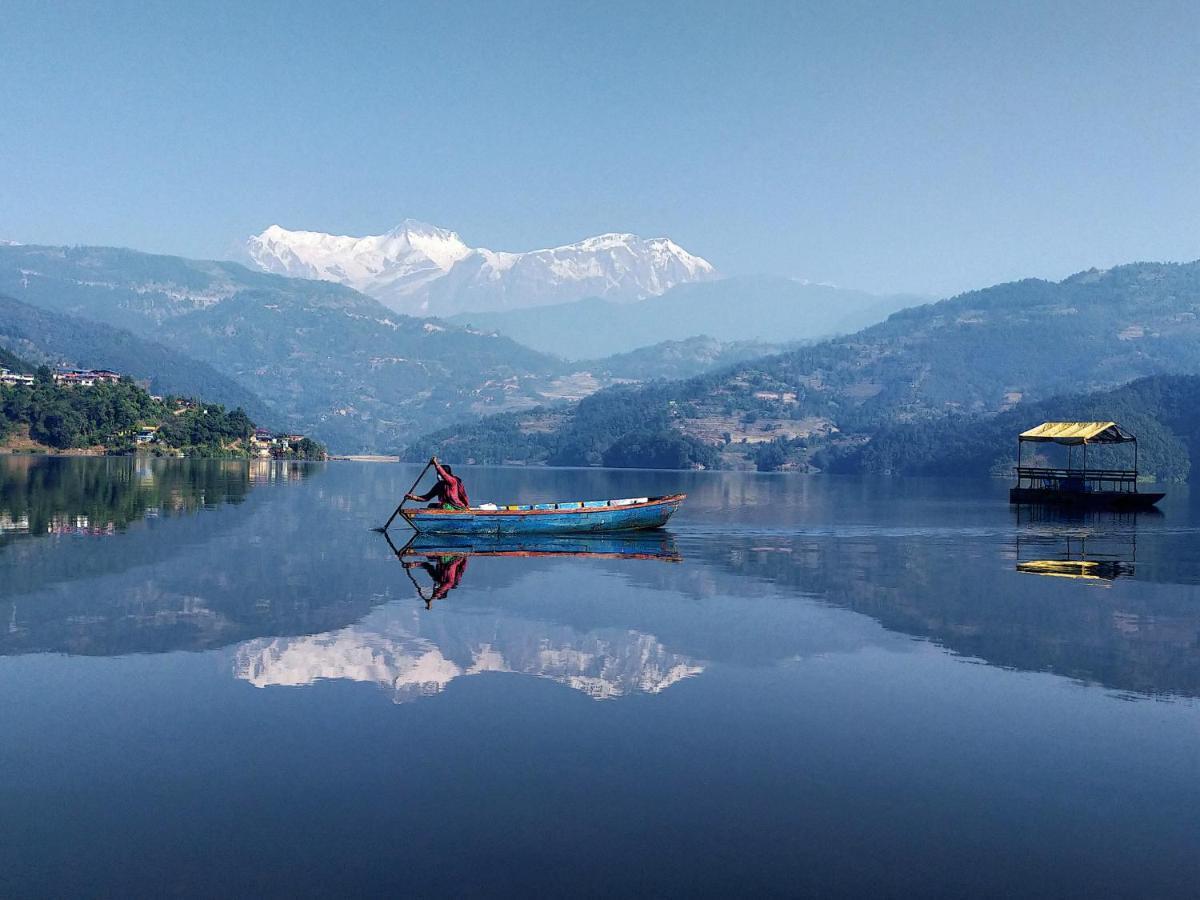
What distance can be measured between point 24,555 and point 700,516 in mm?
59826

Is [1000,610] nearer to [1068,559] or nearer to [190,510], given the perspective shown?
[1068,559]

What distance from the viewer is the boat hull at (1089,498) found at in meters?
113

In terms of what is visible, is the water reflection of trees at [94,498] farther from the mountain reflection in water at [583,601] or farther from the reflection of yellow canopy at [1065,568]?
the reflection of yellow canopy at [1065,568]

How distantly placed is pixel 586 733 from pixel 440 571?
90.8 ft

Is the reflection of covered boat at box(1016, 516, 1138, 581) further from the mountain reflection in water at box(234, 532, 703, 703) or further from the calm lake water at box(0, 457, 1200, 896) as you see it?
the mountain reflection in water at box(234, 532, 703, 703)

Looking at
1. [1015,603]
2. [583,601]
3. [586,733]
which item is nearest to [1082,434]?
[1015,603]

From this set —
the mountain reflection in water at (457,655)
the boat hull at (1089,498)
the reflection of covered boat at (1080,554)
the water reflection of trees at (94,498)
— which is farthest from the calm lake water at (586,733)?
the boat hull at (1089,498)

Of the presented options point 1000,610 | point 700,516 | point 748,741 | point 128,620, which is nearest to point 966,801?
point 748,741

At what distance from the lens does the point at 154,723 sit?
21.2 m

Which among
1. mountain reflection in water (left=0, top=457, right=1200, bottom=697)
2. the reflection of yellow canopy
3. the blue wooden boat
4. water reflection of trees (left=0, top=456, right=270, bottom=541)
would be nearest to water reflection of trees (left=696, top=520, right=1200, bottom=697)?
mountain reflection in water (left=0, top=457, right=1200, bottom=697)

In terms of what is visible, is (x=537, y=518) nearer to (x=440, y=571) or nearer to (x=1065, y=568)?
(x=440, y=571)

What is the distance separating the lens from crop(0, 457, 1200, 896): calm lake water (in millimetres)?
14750

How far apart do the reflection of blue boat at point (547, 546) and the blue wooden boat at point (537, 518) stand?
0.66 metres

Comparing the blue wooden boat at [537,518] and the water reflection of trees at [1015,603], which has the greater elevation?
the blue wooden boat at [537,518]
